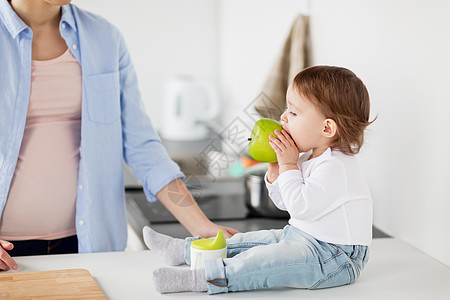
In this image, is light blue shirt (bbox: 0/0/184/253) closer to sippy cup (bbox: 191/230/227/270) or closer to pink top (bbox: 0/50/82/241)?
pink top (bbox: 0/50/82/241)

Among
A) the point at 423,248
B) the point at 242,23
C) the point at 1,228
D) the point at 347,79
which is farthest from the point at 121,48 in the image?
the point at 242,23

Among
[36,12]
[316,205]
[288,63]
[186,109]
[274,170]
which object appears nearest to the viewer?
[316,205]

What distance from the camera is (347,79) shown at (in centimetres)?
100

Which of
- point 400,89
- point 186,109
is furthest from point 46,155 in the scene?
point 186,109

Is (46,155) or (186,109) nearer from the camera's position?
(46,155)

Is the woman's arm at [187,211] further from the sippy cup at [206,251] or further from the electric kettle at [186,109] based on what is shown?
the electric kettle at [186,109]

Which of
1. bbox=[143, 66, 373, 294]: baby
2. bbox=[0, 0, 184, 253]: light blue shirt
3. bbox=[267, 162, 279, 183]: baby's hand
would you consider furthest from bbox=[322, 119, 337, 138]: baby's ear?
bbox=[0, 0, 184, 253]: light blue shirt

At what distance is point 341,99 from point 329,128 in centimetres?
6

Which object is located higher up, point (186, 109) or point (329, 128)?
point (329, 128)

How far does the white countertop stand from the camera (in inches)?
38.8

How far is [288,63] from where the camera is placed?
6.12ft

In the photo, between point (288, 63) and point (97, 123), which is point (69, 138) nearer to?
point (97, 123)

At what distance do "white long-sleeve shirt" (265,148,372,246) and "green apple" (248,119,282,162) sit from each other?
0.08m

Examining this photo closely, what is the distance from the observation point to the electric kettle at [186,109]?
2881mm
